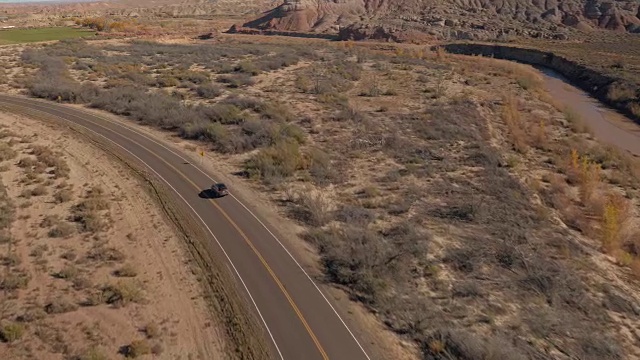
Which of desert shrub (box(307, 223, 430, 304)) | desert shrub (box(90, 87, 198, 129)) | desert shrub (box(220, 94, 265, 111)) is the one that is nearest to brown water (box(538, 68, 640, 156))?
desert shrub (box(307, 223, 430, 304))

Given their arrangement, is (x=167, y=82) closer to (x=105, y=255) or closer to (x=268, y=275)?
(x=105, y=255)

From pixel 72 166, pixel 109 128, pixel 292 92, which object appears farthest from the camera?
pixel 292 92

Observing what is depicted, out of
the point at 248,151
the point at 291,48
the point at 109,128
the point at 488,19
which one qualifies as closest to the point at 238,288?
the point at 248,151

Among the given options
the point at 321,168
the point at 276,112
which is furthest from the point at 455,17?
the point at 321,168

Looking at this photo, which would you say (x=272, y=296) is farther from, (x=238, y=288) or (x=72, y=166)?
(x=72, y=166)

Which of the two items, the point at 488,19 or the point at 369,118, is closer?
the point at 369,118

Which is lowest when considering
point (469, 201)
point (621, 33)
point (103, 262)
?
point (103, 262)
